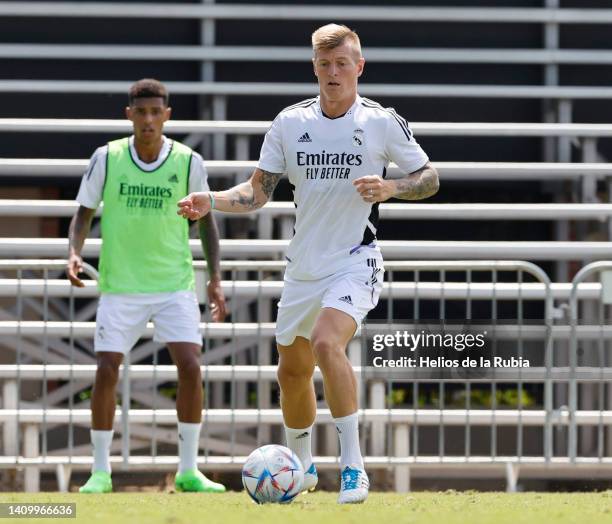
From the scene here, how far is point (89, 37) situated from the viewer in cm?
1241

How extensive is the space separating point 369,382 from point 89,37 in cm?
432

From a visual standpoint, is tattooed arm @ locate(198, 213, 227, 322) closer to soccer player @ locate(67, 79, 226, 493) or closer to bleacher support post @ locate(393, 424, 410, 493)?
soccer player @ locate(67, 79, 226, 493)

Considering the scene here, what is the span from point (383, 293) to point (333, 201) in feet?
9.42

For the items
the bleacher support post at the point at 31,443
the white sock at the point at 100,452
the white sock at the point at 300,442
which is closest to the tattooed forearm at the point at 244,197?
the white sock at the point at 300,442

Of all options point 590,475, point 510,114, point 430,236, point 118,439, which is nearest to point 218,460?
point 118,439

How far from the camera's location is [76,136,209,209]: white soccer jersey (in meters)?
8.49

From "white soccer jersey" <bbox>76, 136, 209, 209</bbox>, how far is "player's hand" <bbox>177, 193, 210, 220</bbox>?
1736mm

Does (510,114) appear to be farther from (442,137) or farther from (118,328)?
(118,328)

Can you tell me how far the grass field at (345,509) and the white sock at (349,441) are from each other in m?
0.19

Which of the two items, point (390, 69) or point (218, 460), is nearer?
point (218, 460)

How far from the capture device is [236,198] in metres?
7.05

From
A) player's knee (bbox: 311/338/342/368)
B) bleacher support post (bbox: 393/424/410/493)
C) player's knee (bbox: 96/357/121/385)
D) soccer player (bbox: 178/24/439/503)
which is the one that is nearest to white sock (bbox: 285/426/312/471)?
soccer player (bbox: 178/24/439/503)

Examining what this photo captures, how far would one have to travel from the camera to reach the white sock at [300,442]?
7.25 m

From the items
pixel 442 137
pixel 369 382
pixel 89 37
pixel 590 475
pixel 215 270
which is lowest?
pixel 590 475
